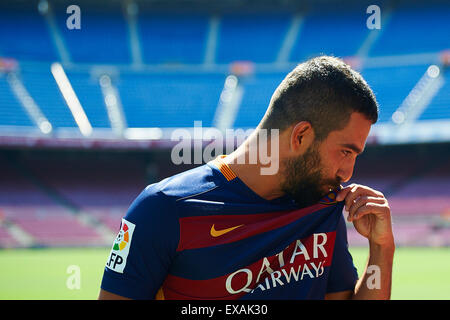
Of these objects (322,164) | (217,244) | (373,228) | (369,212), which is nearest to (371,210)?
(369,212)

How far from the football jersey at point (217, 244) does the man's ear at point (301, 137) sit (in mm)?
240

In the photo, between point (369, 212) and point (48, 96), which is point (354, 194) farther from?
point (48, 96)

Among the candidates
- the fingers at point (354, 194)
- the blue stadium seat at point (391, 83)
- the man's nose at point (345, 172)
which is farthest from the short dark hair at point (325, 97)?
the blue stadium seat at point (391, 83)

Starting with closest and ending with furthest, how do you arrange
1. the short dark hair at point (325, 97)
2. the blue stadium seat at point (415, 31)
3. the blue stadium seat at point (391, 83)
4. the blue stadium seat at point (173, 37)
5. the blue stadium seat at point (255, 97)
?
the short dark hair at point (325, 97), the blue stadium seat at point (391, 83), the blue stadium seat at point (255, 97), the blue stadium seat at point (415, 31), the blue stadium seat at point (173, 37)

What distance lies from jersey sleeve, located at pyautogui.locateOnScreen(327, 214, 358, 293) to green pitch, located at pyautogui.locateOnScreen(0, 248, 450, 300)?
519 cm

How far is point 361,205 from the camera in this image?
1.98 meters

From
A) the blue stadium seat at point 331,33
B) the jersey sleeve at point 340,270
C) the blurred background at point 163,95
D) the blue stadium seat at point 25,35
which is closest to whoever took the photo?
the jersey sleeve at point 340,270

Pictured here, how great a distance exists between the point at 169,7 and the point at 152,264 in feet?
83.7

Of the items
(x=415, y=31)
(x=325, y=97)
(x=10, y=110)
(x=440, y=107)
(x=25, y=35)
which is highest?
(x=415, y=31)

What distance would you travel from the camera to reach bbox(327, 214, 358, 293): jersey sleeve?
2.04m

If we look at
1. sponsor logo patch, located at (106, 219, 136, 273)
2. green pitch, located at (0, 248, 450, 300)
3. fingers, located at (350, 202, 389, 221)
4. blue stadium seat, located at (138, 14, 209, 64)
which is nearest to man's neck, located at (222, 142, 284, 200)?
fingers, located at (350, 202, 389, 221)

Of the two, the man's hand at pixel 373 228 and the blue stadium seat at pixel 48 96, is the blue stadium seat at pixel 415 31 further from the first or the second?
the man's hand at pixel 373 228

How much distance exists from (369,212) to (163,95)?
68.7 ft

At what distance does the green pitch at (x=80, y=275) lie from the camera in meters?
7.11
